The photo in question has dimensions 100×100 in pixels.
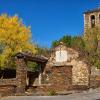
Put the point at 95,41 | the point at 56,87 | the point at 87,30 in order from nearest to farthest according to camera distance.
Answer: the point at 56,87
the point at 95,41
the point at 87,30

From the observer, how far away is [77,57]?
32531mm

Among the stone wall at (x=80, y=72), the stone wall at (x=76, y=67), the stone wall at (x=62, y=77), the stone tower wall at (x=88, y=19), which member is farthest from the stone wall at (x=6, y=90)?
the stone tower wall at (x=88, y=19)

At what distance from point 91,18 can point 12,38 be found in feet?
112

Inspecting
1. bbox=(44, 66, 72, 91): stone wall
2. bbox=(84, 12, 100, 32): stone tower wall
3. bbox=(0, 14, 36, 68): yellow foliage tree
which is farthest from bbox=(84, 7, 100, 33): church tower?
bbox=(44, 66, 72, 91): stone wall

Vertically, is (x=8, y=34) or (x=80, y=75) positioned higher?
(x=8, y=34)

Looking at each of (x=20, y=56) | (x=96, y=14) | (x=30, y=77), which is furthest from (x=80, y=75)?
(x=96, y=14)

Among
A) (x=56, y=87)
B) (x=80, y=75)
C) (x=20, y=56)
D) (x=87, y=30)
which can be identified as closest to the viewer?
(x=56, y=87)

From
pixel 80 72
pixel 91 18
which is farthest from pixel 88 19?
pixel 80 72

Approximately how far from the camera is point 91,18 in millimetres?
83188

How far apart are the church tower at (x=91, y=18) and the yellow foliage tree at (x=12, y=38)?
90.1ft

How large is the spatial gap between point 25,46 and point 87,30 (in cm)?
2531

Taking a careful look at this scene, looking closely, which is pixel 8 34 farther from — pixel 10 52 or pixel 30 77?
pixel 30 77

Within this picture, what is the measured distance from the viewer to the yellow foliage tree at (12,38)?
50681mm

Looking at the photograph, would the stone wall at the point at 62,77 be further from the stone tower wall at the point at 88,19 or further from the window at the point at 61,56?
the stone tower wall at the point at 88,19
